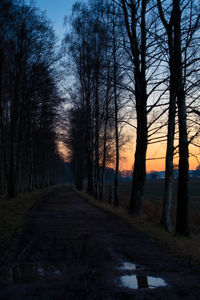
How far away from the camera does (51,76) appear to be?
23.4 meters

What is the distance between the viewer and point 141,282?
430 cm

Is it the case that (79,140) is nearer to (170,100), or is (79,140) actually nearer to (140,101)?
(140,101)

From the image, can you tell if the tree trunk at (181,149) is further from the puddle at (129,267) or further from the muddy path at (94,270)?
the puddle at (129,267)

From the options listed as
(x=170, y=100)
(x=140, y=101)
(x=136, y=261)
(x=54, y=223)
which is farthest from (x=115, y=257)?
(x=140, y=101)

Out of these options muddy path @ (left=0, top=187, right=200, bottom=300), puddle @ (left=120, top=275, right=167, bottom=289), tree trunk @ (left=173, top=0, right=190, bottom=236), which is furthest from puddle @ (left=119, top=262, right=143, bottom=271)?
tree trunk @ (left=173, top=0, right=190, bottom=236)

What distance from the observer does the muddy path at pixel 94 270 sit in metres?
3.82

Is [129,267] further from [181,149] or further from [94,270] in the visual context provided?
[181,149]

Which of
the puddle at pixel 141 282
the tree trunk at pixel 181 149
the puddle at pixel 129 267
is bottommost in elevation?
the puddle at pixel 129 267

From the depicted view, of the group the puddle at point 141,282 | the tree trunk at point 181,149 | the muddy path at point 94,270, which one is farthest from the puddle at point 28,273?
the tree trunk at point 181,149

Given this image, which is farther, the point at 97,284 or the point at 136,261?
the point at 136,261

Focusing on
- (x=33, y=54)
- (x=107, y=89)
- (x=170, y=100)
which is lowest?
(x=170, y=100)

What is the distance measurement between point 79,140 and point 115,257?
29.8 m

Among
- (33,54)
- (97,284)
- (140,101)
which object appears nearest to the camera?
(97,284)

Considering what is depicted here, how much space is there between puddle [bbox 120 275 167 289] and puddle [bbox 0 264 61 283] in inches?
41.6
